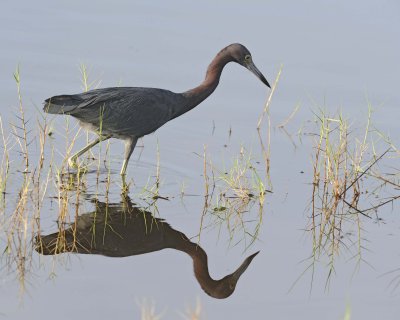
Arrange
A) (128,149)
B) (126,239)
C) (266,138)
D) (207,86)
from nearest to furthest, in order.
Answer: (126,239)
(128,149)
(207,86)
(266,138)

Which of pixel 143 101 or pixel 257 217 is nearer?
pixel 257 217

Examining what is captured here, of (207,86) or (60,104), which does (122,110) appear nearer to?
(60,104)

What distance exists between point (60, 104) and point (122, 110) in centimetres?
63

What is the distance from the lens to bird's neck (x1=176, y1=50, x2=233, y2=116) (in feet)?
30.1

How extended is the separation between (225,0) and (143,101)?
4.76 metres

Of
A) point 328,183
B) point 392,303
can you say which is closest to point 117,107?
point 328,183

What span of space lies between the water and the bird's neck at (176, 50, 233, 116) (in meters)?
0.34

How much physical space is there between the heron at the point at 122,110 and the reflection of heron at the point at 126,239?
0.93 metres

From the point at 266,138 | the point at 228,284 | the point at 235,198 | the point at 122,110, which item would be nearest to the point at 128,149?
the point at 122,110

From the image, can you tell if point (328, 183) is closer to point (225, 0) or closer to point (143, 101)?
point (143, 101)

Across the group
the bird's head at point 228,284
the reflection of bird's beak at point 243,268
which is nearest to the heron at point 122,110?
the reflection of bird's beak at point 243,268

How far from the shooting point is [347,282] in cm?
645

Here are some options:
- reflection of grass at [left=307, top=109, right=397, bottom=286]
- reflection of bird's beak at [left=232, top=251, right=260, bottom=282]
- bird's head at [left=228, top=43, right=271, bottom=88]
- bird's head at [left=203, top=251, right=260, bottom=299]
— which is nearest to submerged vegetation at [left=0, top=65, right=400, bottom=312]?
reflection of grass at [left=307, top=109, right=397, bottom=286]

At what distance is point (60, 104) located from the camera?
8102 millimetres
